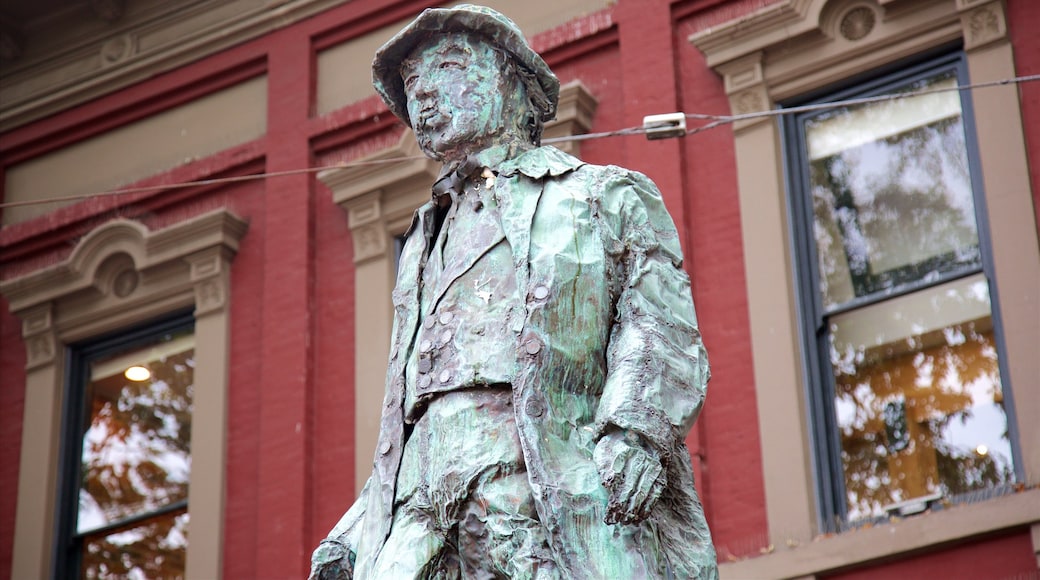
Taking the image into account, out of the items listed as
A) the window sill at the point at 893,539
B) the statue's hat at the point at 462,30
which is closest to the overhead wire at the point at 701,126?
the window sill at the point at 893,539

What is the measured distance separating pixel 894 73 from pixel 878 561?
10.4 feet

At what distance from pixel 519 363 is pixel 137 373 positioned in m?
10.1

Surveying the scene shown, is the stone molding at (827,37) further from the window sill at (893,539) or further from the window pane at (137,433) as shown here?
the window pane at (137,433)

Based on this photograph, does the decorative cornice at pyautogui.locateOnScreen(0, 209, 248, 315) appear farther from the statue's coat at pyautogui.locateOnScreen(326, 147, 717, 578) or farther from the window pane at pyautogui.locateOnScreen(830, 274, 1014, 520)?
the statue's coat at pyautogui.locateOnScreen(326, 147, 717, 578)

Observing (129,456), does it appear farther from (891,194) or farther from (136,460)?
(891,194)

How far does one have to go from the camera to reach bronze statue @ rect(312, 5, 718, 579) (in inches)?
234

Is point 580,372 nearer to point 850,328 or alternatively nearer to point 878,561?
Result: point 878,561

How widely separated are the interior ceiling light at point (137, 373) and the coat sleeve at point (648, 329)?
9594 millimetres

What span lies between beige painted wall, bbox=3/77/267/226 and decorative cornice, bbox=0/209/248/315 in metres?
0.64

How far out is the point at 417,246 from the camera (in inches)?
271

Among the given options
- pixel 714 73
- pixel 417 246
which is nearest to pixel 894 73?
pixel 714 73

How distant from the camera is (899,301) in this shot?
12.4 metres

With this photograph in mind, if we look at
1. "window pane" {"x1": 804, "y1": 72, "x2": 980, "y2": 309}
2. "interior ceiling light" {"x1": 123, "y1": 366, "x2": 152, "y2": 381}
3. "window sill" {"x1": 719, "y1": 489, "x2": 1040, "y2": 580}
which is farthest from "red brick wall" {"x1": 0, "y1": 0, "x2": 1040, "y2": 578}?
"interior ceiling light" {"x1": 123, "y1": 366, "x2": 152, "y2": 381}

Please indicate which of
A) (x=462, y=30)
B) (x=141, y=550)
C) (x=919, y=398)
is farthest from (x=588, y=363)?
(x=141, y=550)
